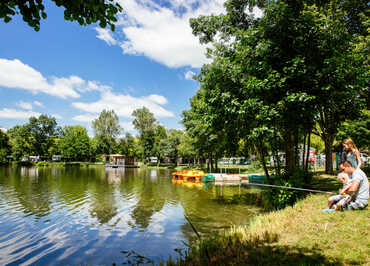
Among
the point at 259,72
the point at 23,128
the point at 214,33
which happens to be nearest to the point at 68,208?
the point at 259,72

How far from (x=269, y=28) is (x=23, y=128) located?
8658cm

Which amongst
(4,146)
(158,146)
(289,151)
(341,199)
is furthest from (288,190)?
(4,146)

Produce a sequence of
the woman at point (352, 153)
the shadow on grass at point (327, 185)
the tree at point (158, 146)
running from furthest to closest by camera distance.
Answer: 1. the tree at point (158, 146)
2. the shadow on grass at point (327, 185)
3. the woman at point (352, 153)

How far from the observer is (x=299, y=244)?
4.68m

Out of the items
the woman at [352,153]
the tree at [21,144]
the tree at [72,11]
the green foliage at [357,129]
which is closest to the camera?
the tree at [72,11]

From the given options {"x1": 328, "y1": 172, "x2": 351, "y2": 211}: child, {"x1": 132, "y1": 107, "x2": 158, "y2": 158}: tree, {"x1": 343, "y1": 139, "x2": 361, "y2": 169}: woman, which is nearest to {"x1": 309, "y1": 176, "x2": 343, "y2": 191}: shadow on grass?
{"x1": 343, "y1": 139, "x2": 361, "y2": 169}: woman

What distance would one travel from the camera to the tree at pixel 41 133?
7512 cm

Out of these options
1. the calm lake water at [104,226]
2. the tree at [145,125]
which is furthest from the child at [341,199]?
the tree at [145,125]

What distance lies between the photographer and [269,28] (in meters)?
9.37

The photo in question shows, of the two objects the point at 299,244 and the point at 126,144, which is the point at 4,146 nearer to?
the point at 126,144

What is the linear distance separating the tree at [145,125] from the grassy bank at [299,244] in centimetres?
6409

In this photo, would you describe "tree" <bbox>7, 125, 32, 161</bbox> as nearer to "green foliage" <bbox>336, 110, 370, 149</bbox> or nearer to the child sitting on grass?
"green foliage" <bbox>336, 110, 370, 149</bbox>

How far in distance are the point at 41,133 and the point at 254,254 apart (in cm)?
A: 8920

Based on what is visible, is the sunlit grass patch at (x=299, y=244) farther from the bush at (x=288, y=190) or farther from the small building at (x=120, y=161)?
the small building at (x=120, y=161)
